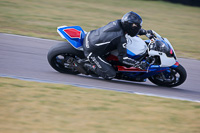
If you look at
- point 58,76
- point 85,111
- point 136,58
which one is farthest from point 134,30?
point 85,111

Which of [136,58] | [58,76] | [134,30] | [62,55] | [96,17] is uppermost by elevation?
[96,17]

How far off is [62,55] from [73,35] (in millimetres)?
531

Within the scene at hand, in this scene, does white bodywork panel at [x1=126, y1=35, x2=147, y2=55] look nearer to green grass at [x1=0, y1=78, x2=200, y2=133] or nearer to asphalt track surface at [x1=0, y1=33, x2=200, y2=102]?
asphalt track surface at [x1=0, y1=33, x2=200, y2=102]

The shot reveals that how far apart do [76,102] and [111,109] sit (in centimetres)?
61

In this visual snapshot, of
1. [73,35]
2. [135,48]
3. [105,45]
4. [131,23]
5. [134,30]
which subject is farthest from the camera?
[73,35]

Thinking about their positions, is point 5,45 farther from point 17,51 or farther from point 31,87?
point 31,87

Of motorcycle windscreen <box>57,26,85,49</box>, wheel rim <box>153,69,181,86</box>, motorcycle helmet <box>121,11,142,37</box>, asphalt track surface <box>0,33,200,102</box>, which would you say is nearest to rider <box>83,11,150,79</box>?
motorcycle helmet <box>121,11,142,37</box>

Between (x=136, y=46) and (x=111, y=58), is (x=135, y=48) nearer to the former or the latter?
(x=136, y=46)

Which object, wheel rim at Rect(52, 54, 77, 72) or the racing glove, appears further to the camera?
wheel rim at Rect(52, 54, 77, 72)

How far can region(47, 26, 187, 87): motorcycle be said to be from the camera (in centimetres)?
609

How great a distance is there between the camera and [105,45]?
6.04 meters

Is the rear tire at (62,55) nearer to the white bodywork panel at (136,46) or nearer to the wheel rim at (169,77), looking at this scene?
the white bodywork panel at (136,46)

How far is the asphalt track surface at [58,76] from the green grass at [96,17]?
1.70 m

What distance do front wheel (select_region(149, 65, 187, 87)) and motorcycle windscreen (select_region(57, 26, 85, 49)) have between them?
1829 millimetres
